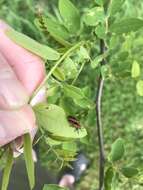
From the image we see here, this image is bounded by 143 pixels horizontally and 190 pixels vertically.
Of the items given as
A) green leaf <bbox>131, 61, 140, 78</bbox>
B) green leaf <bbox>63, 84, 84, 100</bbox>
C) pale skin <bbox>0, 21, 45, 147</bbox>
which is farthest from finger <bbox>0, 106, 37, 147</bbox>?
green leaf <bbox>131, 61, 140, 78</bbox>

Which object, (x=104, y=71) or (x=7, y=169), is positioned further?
(x=104, y=71)

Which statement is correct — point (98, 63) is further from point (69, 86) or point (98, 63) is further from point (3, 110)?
point (3, 110)

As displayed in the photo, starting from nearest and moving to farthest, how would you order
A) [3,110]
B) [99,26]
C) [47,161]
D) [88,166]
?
[3,110] → [99,26] → [47,161] → [88,166]

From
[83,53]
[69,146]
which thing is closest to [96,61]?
[83,53]

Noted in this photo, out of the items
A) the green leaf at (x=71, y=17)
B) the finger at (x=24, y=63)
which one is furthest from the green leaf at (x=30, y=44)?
the green leaf at (x=71, y=17)

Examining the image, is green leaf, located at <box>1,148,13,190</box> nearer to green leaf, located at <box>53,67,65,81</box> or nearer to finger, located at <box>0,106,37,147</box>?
finger, located at <box>0,106,37,147</box>

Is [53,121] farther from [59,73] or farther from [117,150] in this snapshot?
[117,150]

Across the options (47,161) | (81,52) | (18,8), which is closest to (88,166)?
(47,161)
